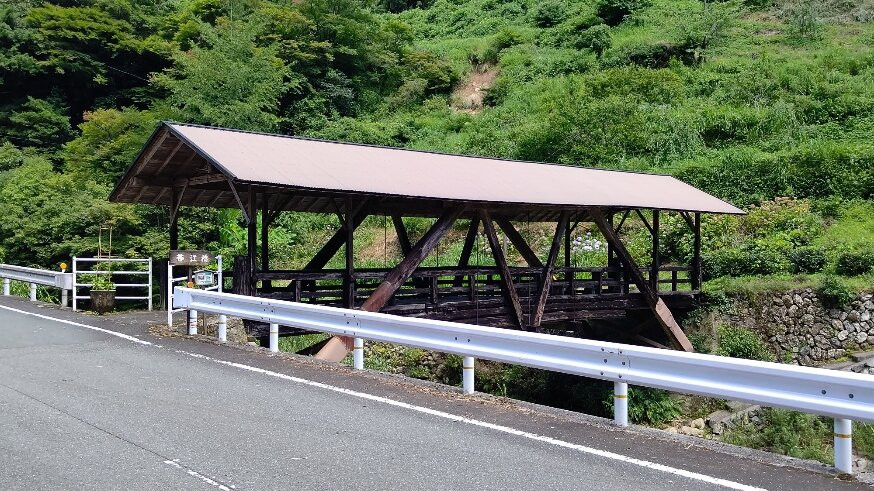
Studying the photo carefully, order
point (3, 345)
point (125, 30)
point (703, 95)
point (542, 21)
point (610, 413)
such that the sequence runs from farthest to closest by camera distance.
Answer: point (542, 21)
point (125, 30)
point (703, 95)
point (610, 413)
point (3, 345)

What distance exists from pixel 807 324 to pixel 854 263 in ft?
7.96

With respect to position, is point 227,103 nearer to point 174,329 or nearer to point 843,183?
point 174,329

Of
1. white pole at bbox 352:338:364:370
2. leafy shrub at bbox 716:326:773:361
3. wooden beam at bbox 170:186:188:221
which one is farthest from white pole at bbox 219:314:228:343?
leafy shrub at bbox 716:326:773:361

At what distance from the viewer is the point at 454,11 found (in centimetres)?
5816

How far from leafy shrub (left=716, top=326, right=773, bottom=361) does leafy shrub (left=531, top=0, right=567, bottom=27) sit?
117 feet

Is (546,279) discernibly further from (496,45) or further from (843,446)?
(496,45)

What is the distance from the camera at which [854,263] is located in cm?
1848

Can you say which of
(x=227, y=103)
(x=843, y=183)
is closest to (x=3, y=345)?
(x=227, y=103)

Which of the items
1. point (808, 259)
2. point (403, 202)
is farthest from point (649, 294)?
point (403, 202)

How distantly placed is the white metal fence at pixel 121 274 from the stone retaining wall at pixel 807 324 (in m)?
15.2

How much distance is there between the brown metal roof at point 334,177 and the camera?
10.8 meters

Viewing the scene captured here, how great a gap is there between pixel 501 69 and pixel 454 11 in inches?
703

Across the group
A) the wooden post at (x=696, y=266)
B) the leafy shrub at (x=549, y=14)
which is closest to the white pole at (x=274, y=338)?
the wooden post at (x=696, y=266)

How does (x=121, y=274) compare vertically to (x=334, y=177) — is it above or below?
below
